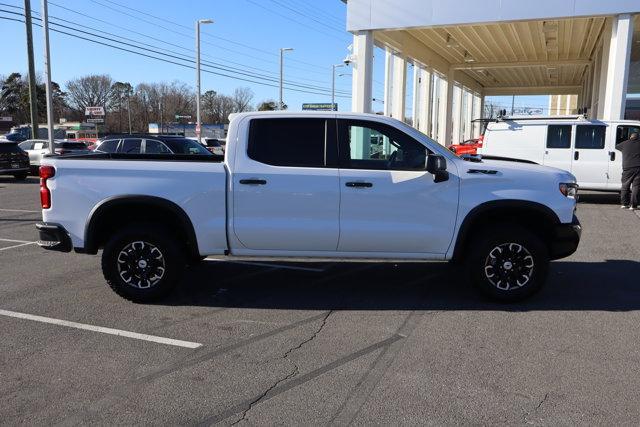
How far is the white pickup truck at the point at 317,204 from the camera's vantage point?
5.61 metres

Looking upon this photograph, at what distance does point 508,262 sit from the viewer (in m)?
5.77

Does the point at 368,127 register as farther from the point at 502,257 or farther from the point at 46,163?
the point at 46,163

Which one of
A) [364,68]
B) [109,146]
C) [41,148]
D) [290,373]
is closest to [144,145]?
[109,146]

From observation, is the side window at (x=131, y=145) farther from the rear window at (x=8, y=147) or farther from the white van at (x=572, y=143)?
the white van at (x=572, y=143)

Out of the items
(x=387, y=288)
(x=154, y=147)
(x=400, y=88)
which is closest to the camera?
(x=387, y=288)

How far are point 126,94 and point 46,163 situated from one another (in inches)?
4641

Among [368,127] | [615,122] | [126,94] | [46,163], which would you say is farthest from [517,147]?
[126,94]

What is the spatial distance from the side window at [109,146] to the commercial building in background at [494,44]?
7536mm

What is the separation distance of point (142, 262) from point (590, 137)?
470 inches

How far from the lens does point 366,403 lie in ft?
12.2

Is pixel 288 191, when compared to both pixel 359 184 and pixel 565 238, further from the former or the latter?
pixel 565 238

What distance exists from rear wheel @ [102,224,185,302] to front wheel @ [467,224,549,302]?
10.1 ft

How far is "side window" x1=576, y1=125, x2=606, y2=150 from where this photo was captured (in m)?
13.7

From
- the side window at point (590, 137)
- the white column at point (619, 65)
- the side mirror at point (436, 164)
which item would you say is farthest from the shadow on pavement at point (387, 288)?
the white column at point (619, 65)
